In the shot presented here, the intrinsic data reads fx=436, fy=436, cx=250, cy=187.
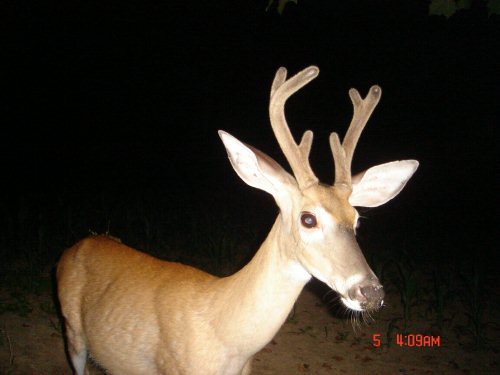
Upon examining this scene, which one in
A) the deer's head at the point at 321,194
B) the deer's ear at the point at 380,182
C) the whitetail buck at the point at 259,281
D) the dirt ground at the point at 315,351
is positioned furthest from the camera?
the dirt ground at the point at 315,351

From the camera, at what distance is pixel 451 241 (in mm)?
11359

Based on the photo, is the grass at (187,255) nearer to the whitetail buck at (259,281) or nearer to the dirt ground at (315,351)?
the dirt ground at (315,351)

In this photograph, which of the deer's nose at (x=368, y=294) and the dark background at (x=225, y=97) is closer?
the deer's nose at (x=368, y=294)

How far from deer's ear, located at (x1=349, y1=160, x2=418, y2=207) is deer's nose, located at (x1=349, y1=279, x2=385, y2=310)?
2.93 feet

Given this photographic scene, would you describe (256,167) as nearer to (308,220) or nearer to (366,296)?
(308,220)

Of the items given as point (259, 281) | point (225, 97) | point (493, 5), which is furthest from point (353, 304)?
point (225, 97)

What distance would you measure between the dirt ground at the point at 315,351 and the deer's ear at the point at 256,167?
104 inches

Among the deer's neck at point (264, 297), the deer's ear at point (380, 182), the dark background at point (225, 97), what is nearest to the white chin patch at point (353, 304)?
the deer's neck at point (264, 297)

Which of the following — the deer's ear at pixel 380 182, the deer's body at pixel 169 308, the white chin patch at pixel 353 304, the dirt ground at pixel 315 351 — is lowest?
the dirt ground at pixel 315 351

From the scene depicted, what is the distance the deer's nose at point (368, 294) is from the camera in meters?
2.17

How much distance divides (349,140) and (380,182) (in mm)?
378

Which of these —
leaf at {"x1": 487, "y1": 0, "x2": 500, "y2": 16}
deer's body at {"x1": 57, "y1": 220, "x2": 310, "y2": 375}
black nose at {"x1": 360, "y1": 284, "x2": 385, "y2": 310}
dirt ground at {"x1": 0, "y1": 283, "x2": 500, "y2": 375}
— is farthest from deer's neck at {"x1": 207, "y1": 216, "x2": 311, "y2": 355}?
dirt ground at {"x1": 0, "y1": 283, "x2": 500, "y2": 375}

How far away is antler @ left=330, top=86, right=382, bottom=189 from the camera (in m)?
2.76

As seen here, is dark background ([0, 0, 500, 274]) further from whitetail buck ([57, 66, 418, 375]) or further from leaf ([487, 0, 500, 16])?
leaf ([487, 0, 500, 16])
